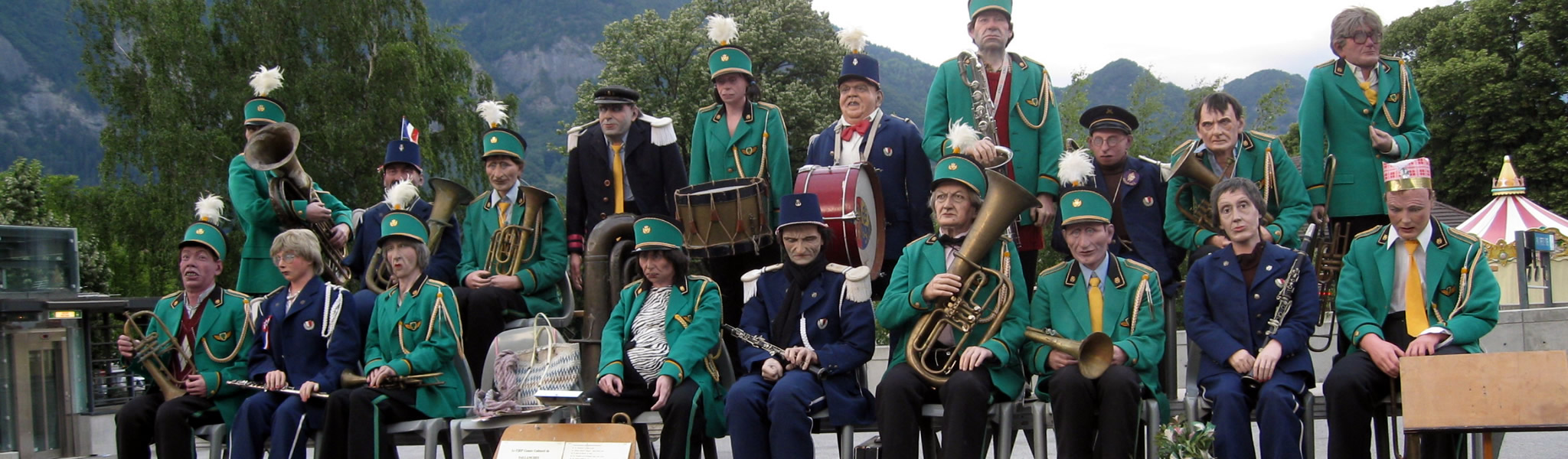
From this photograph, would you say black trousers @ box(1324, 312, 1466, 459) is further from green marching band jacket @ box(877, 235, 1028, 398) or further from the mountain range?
the mountain range

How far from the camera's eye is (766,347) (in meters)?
6.03

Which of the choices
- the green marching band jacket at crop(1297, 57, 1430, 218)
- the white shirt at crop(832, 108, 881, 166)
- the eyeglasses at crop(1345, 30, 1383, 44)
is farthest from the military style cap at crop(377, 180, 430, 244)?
the eyeglasses at crop(1345, 30, 1383, 44)

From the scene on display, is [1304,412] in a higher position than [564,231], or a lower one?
lower

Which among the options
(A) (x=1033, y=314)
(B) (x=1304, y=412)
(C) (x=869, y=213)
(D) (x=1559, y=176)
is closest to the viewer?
(B) (x=1304, y=412)

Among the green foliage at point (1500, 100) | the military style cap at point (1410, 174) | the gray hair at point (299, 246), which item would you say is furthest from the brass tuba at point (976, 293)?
the green foliage at point (1500, 100)

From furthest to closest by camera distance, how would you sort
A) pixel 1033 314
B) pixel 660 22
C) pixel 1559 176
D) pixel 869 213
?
pixel 660 22 < pixel 1559 176 < pixel 869 213 < pixel 1033 314

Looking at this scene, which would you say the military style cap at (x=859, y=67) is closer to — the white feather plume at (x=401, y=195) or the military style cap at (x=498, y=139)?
the military style cap at (x=498, y=139)

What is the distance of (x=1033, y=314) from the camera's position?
5961 millimetres

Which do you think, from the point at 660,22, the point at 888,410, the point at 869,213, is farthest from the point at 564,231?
the point at 660,22

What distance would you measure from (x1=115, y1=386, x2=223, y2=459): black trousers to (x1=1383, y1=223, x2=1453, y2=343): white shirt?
583cm

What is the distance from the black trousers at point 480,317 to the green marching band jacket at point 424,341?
20.3 inches

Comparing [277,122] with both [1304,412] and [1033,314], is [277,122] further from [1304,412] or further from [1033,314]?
[1304,412]

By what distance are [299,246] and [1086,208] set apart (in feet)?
13.4

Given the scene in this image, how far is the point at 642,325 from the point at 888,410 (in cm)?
142
